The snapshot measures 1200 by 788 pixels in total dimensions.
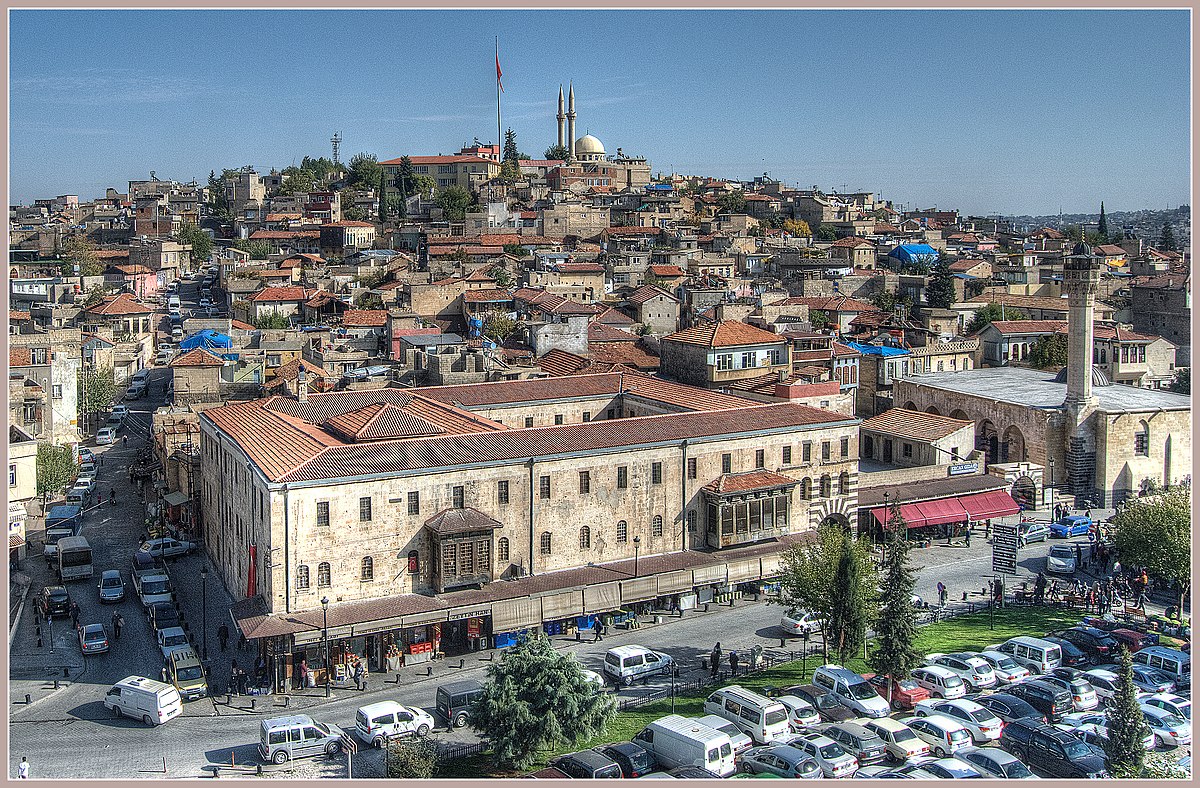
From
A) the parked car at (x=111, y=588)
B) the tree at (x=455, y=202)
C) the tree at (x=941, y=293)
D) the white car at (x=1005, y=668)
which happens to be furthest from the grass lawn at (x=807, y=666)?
the tree at (x=455, y=202)

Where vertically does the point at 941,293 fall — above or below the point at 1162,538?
above

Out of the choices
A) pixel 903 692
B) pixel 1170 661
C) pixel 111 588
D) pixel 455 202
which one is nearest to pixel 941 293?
pixel 455 202

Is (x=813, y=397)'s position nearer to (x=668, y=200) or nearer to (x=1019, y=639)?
(x=1019, y=639)

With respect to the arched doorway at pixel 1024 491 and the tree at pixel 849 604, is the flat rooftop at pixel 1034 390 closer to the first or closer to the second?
the arched doorway at pixel 1024 491

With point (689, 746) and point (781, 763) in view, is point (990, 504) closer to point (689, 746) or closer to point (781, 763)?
point (781, 763)

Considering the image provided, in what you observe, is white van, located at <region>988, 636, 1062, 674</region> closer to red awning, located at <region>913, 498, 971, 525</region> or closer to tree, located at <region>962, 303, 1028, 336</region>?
red awning, located at <region>913, 498, 971, 525</region>

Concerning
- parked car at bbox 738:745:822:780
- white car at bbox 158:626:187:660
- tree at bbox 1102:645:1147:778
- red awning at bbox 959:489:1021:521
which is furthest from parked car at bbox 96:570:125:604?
red awning at bbox 959:489:1021:521
